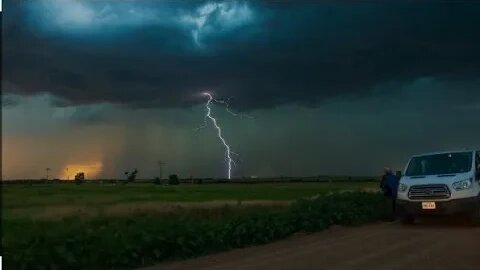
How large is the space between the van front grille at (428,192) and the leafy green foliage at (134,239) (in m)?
2.93

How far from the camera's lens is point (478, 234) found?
17.1m

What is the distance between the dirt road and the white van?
1078 millimetres

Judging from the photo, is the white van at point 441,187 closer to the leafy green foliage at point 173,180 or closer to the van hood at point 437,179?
the van hood at point 437,179

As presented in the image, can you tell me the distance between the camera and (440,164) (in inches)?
808

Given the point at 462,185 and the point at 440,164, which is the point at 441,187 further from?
the point at 440,164

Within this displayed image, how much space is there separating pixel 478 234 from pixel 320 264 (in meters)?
6.89

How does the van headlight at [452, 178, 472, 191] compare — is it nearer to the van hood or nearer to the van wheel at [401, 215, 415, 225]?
the van hood

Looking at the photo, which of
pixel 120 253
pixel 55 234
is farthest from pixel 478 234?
pixel 55 234

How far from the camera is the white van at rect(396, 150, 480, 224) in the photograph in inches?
752

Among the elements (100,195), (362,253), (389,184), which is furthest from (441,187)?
(100,195)

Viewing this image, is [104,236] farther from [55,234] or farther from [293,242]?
[293,242]

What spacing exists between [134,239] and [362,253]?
176 inches

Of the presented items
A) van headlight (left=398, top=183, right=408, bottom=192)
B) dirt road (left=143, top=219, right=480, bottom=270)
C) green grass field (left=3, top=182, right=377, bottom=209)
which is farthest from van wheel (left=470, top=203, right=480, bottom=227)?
green grass field (left=3, top=182, right=377, bottom=209)

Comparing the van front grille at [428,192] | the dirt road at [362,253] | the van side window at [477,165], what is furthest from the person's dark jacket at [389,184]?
the dirt road at [362,253]
